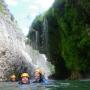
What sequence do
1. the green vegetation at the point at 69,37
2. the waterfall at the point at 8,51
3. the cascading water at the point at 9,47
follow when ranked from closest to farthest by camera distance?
the waterfall at the point at 8,51, the cascading water at the point at 9,47, the green vegetation at the point at 69,37

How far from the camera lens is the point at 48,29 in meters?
61.8

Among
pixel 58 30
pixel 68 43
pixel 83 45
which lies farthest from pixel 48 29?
pixel 83 45

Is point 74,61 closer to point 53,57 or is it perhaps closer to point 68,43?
point 68,43

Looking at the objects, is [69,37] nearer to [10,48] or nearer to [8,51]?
[10,48]

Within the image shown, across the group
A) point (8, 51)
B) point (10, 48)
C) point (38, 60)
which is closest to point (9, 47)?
point (10, 48)

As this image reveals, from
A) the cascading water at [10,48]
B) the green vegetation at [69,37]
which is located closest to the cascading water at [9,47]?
the cascading water at [10,48]

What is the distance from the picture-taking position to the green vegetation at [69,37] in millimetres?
52406

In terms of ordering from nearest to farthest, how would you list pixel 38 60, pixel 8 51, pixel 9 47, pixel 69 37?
1. pixel 8 51
2. pixel 9 47
3. pixel 69 37
4. pixel 38 60

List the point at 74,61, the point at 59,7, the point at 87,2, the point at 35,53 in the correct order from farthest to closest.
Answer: the point at 35,53 → the point at 59,7 → the point at 74,61 → the point at 87,2

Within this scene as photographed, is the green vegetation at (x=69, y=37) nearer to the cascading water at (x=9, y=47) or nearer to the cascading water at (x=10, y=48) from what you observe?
the cascading water at (x=10, y=48)

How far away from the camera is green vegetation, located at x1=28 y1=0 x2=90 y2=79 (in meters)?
52.4

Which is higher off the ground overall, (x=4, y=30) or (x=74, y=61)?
(x=4, y=30)

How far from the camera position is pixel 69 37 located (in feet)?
182

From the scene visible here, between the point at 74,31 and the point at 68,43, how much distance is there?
2.04 metres
